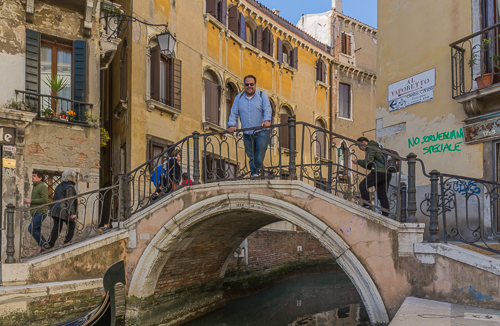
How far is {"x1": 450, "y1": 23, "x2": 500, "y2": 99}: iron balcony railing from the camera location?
6.80 meters

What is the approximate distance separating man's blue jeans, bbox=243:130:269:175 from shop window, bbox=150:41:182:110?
17.3ft

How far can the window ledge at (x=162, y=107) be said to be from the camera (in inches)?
429

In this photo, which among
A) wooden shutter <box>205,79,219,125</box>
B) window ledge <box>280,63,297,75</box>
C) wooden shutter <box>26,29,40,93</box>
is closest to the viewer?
wooden shutter <box>26,29,40,93</box>

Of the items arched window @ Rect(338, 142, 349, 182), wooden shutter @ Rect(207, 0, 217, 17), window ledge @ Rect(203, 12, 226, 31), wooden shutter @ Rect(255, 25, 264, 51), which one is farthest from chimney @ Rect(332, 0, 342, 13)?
wooden shutter @ Rect(207, 0, 217, 17)

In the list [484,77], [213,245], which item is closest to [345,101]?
[213,245]

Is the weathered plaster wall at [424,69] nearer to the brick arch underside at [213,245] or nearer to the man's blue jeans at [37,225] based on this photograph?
the brick arch underside at [213,245]

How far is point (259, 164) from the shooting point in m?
6.50

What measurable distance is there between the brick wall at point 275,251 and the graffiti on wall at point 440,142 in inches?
205

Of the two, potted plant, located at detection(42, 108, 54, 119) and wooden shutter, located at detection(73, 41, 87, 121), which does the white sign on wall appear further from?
potted plant, located at detection(42, 108, 54, 119)

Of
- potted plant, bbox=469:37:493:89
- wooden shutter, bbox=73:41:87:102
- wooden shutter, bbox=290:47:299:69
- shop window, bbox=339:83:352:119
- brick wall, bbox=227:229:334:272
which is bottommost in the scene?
brick wall, bbox=227:229:334:272

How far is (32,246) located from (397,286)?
630cm

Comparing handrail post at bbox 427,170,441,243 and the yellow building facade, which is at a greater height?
the yellow building facade

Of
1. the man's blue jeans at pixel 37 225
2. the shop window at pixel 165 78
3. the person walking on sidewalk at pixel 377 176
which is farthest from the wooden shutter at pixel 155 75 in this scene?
the person walking on sidewalk at pixel 377 176

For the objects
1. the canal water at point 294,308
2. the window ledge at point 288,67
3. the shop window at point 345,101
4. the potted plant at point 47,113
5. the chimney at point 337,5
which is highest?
the chimney at point 337,5
